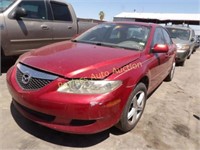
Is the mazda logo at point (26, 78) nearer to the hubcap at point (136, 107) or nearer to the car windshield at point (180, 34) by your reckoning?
the hubcap at point (136, 107)

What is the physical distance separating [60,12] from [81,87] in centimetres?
452

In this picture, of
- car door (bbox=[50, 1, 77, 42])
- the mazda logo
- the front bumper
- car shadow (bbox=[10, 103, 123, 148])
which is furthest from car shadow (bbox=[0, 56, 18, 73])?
the front bumper

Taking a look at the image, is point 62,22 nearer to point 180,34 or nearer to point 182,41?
point 182,41

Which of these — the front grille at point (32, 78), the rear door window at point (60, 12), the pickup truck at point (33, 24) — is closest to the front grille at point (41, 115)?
the front grille at point (32, 78)

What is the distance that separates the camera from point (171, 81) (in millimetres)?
6461

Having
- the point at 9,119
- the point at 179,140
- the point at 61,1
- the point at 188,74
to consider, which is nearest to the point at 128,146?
the point at 179,140

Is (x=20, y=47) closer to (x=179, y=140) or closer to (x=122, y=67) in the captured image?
(x=122, y=67)

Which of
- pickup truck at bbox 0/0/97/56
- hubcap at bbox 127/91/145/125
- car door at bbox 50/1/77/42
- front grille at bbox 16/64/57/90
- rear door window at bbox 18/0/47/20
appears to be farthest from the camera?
car door at bbox 50/1/77/42

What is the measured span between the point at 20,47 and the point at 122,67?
3363mm

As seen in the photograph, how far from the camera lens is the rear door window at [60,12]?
637 cm

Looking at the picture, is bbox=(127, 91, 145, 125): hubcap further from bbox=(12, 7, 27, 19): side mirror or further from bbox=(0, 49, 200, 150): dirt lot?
bbox=(12, 7, 27, 19): side mirror

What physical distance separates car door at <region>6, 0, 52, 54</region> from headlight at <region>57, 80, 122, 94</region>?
3.19m

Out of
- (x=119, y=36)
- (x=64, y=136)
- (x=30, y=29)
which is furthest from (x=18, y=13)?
(x=64, y=136)

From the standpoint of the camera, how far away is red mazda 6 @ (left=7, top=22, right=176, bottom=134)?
2537 millimetres
